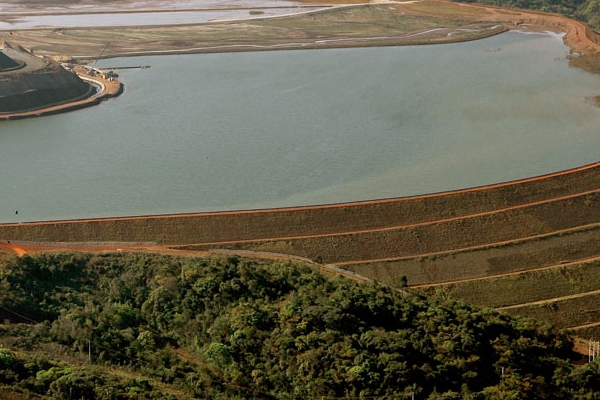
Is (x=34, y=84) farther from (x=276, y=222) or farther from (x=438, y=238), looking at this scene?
(x=438, y=238)

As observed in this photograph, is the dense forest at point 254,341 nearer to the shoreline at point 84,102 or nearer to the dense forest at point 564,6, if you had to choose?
the shoreline at point 84,102

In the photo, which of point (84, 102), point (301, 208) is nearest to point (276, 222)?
point (301, 208)

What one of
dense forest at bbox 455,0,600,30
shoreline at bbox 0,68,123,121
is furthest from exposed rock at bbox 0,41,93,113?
dense forest at bbox 455,0,600,30

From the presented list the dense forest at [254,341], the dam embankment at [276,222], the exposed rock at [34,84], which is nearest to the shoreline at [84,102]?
the exposed rock at [34,84]

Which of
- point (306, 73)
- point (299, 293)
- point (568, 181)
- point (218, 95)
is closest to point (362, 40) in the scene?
point (306, 73)

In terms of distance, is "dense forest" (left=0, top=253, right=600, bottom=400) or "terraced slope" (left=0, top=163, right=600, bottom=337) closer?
"dense forest" (left=0, top=253, right=600, bottom=400)

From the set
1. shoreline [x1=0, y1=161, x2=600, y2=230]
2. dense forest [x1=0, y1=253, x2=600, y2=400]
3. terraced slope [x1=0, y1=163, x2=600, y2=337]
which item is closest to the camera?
dense forest [x1=0, y1=253, x2=600, y2=400]

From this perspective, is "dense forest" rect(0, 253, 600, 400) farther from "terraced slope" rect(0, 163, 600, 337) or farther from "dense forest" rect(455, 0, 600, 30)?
"dense forest" rect(455, 0, 600, 30)
